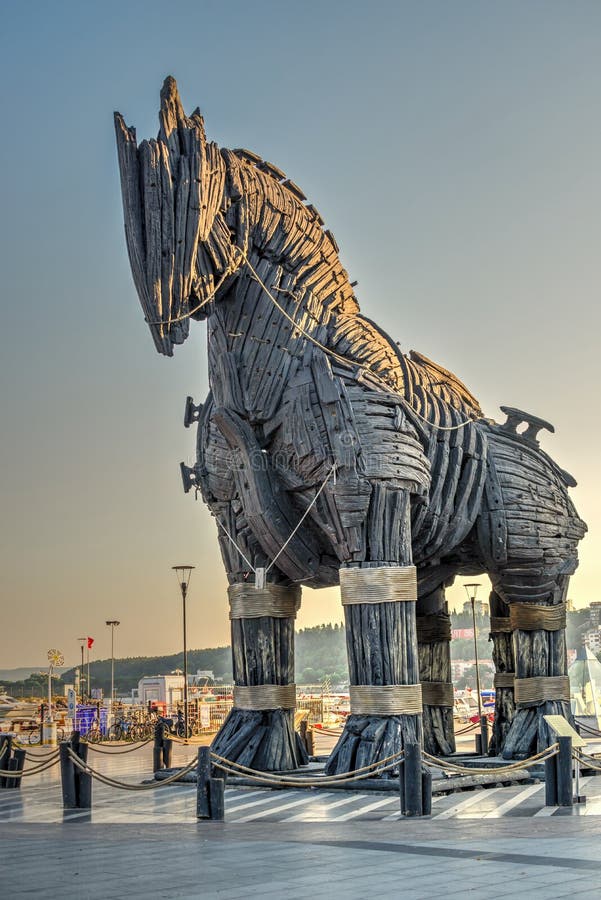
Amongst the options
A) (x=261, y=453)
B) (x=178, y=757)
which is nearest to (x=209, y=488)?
(x=261, y=453)

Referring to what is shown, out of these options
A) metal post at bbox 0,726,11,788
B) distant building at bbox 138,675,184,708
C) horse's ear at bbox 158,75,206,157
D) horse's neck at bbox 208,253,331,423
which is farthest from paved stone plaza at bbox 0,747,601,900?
distant building at bbox 138,675,184,708

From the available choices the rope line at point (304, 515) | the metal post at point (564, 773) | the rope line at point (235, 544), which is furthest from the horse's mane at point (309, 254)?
the metal post at point (564, 773)

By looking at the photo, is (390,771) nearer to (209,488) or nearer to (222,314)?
(209,488)

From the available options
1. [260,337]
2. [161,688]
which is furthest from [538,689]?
[161,688]

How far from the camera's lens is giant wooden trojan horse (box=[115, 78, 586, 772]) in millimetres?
11125

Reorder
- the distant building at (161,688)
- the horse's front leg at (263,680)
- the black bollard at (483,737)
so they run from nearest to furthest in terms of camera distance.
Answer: the horse's front leg at (263,680) → the black bollard at (483,737) → the distant building at (161,688)

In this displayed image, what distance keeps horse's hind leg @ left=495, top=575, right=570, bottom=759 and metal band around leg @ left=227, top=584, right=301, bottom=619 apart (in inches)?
125

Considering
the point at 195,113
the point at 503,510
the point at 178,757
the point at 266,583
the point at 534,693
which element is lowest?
the point at 178,757

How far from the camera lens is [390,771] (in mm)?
11250

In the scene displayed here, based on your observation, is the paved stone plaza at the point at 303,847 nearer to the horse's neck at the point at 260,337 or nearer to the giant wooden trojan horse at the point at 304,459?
the giant wooden trojan horse at the point at 304,459

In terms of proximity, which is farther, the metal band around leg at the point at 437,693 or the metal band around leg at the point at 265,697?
the metal band around leg at the point at 437,693

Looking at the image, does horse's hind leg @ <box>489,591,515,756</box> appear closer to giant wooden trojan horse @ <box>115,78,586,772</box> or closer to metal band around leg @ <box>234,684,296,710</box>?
giant wooden trojan horse @ <box>115,78,586,772</box>

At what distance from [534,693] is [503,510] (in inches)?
93.5

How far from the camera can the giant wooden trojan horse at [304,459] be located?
36.5ft
